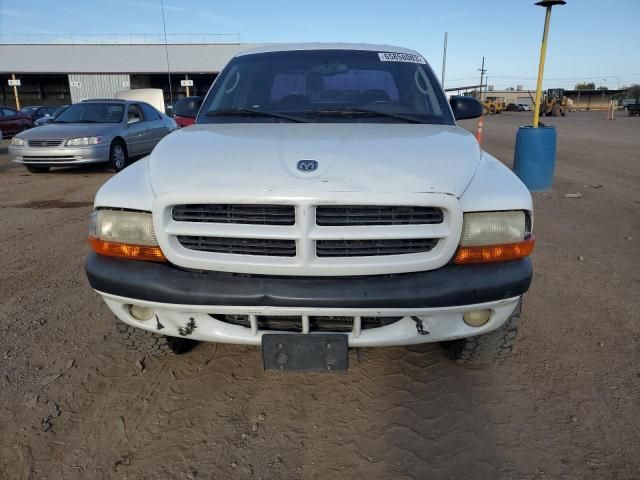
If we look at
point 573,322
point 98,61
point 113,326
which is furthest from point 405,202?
point 98,61

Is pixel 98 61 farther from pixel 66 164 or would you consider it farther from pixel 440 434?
pixel 440 434

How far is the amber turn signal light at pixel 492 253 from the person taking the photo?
2209 millimetres

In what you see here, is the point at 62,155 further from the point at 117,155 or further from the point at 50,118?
the point at 50,118

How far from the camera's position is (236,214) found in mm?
2172

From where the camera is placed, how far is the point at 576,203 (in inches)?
291

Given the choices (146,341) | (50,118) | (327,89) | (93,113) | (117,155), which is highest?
(327,89)

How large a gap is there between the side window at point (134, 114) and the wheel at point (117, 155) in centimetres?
63

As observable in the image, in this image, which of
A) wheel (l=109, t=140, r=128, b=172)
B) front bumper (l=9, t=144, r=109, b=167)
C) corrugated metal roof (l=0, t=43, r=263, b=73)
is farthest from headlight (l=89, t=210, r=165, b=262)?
corrugated metal roof (l=0, t=43, r=263, b=73)

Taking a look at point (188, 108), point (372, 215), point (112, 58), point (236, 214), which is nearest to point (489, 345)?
point (372, 215)

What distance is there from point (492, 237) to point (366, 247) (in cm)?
57

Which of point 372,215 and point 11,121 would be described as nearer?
point 372,215

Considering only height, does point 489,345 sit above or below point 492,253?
below

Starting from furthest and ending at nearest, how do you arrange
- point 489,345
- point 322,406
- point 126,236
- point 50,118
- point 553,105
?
point 553,105 < point 50,118 < point 489,345 < point 322,406 < point 126,236

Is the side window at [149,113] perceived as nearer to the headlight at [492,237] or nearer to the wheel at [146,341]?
the wheel at [146,341]
